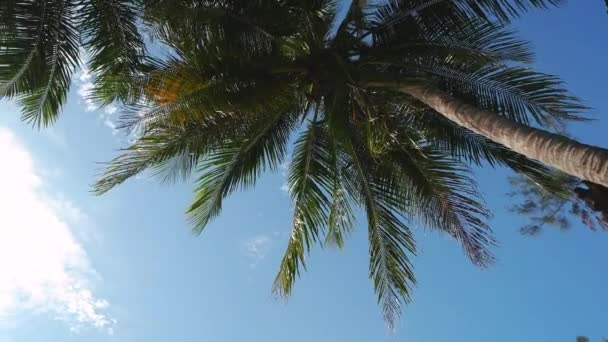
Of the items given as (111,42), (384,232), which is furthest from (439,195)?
(111,42)

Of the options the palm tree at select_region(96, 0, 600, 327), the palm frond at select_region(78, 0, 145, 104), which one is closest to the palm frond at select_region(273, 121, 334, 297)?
the palm tree at select_region(96, 0, 600, 327)

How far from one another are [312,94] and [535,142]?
4574 mm

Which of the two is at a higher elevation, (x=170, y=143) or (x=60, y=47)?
(x=60, y=47)

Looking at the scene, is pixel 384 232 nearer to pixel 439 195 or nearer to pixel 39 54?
Answer: pixel 439 195

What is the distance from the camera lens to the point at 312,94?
8.52 meters

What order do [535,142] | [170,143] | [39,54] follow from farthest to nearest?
[170,143]
[39,54]
[535,142]

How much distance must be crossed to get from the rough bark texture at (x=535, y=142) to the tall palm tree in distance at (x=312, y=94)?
114mm

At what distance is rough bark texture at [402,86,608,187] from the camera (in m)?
3.71

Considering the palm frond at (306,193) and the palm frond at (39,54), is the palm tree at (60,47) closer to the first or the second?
the palm frond at (39,54)

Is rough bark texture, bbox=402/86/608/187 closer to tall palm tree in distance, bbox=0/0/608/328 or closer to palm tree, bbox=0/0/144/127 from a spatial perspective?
tall palm tree in distance, bbox=0/0/608/328

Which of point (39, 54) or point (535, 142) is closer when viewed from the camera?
point (535, 142)

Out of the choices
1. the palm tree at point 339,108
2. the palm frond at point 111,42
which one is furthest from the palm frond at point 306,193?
the palm frond at point 111,42

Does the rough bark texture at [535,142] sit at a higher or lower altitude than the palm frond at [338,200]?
higher

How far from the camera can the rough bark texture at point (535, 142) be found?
3.71 meters
